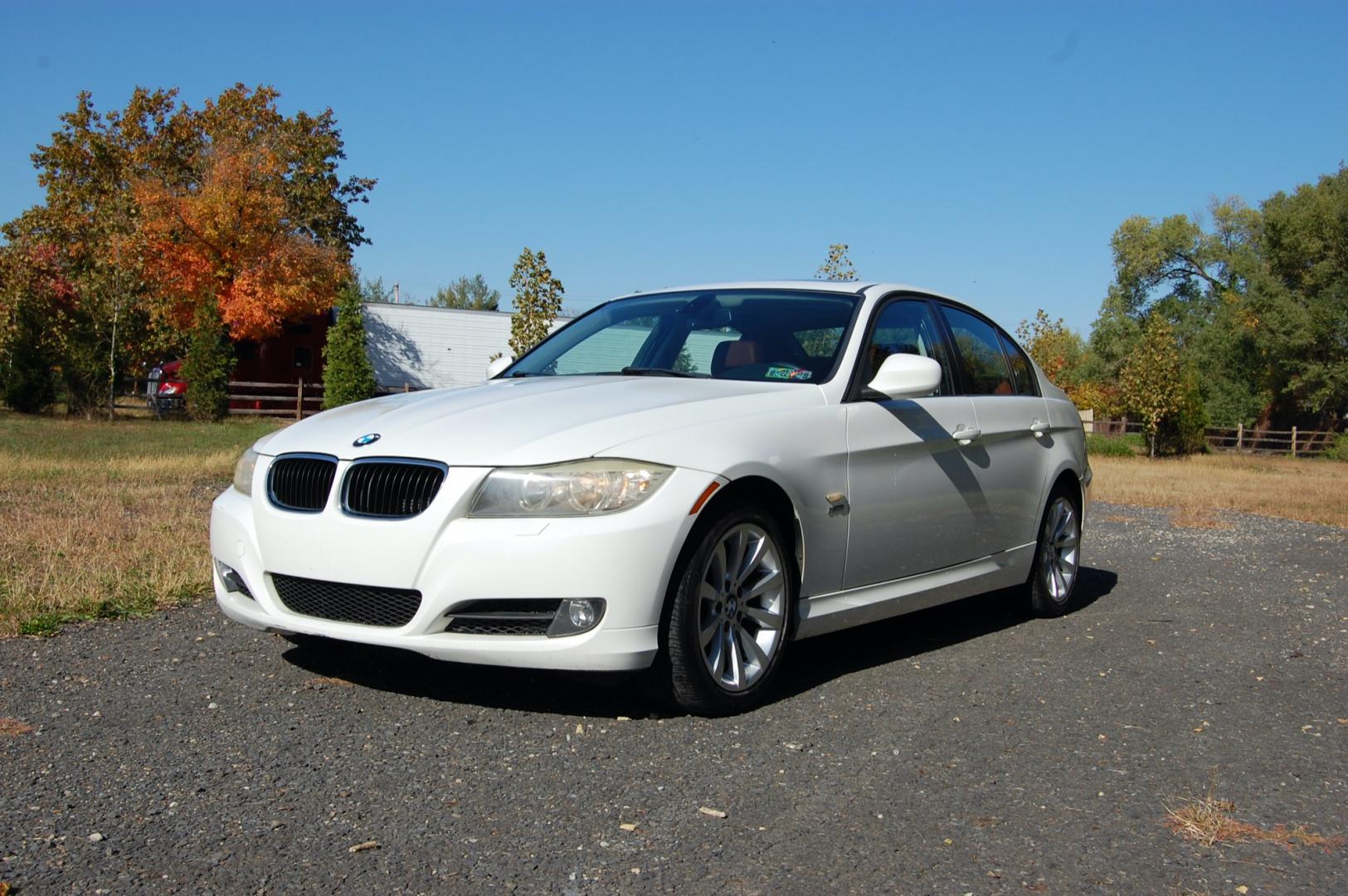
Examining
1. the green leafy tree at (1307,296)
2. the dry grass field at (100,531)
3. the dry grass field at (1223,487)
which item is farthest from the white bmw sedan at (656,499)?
the green leafy tree at (1307,296)

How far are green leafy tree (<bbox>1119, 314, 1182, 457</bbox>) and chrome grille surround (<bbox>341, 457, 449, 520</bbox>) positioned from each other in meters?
38.9

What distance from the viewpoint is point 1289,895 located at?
3.08 metres

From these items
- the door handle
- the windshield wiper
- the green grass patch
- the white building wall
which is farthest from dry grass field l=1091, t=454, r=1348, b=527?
the white building wall

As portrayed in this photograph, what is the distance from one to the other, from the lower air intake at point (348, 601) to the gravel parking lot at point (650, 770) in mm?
169

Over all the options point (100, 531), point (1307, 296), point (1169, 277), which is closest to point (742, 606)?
point (100, 531)

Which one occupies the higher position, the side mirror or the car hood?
the side mirror

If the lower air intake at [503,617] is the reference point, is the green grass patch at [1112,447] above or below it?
below

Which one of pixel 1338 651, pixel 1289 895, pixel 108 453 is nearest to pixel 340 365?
pixel 108 453

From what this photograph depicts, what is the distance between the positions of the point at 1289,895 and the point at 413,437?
9.72 ft

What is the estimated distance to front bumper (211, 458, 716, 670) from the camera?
4.09 m

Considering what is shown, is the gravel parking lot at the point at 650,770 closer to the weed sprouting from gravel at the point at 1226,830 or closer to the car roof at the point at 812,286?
the weed sprouting from gravel at the point at 1226,830

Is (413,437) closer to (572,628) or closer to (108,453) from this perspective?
(572,628)

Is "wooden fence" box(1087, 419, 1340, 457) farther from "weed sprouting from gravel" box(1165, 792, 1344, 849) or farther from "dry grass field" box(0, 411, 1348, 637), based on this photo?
"weed sprouting from gravel" box(1165, 792, 1344, 849)

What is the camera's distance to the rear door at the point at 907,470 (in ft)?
17.0
